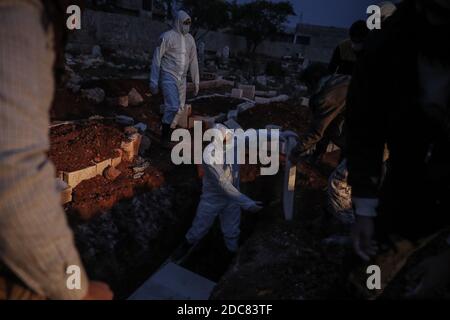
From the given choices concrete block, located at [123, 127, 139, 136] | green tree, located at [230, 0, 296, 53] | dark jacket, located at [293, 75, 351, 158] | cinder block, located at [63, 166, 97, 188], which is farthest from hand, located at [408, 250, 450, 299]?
green tree, located at [230, 0, 296, 53]

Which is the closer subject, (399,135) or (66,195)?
(399,135)

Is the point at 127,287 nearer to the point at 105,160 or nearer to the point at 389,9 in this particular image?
the point at 105,160

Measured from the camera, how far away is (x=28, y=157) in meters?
0.77

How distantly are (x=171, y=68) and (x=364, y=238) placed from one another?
15.5 feet

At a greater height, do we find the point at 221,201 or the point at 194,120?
the point at 194,120

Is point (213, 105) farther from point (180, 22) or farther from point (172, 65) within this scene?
point (180, 22)

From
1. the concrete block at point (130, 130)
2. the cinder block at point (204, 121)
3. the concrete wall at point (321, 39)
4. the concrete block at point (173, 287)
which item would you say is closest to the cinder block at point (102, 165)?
the concrete block at point (130, 130)

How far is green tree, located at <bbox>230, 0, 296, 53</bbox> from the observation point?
28.0 meters

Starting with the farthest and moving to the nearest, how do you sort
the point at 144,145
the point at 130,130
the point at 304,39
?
the point at 304,39 → the point at 144,145 → the point at 130,130

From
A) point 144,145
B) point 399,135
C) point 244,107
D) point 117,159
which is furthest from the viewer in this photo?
point 244,107

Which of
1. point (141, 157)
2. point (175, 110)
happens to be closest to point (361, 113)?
point (141, 157)

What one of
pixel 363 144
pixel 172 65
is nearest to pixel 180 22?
pixel 172 65

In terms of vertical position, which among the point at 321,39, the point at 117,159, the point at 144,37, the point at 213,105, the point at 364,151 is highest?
the point at 321,39

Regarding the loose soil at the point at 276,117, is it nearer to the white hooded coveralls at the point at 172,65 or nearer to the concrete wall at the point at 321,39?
the white hooded coveralls at the point at 172,65
